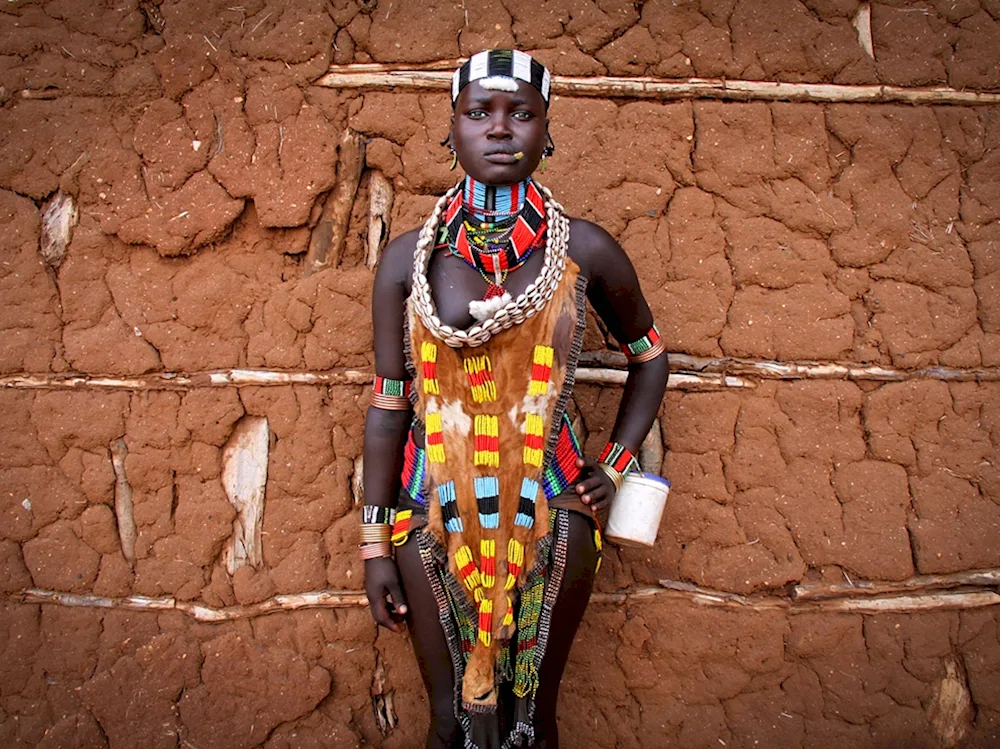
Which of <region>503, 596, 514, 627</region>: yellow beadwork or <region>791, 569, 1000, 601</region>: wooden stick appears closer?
<region>503, 596, 514, 627</region>: yellow beadwork

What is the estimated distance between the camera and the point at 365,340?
287 cm

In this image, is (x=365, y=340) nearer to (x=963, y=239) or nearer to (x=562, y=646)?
(x=562, y=646)

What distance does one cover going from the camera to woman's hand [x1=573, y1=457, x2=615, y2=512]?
91.6 inches

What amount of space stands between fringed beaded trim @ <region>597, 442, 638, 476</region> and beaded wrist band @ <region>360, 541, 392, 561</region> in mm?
690

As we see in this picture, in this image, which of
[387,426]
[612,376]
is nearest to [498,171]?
[387,426]

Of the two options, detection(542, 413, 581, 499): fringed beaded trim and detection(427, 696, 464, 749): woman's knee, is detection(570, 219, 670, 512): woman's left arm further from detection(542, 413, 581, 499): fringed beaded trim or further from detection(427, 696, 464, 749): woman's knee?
detection(427, 696, 464, 749): woman's knee

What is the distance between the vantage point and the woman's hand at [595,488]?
7.63 feet

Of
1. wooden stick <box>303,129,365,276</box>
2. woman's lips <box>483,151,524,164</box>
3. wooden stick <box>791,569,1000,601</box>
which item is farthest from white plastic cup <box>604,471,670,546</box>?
wooden stick <box>303,129,365,276</box>

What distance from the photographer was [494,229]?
2.20 meters

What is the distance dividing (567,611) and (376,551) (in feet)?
1.93

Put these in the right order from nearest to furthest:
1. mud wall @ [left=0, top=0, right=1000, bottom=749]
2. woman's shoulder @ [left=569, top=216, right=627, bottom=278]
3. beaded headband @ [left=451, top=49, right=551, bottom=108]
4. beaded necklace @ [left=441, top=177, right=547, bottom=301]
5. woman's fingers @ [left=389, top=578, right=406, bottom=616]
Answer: beaded headband @ [left=451, top=49, right=551, bottom=108], beaded necklace @ [left=441, top=177, right=547, bottom=301], woman's shoulder @ [left=569, top=216, right=627, bottom=278], woman's fingers @ [left=389, top=578, right=406, bottom=616], mud wall @ [left=0, top=0, right=1000, bottom=749]

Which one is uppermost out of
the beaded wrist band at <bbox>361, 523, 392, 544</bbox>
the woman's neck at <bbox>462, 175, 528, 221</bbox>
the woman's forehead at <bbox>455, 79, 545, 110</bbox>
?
the woman's forehead at <bbox>455, 79, 545, 110</bbox>

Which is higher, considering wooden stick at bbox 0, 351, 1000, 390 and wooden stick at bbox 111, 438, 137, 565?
wooden stick at bbox 0, 351, 1000, 390

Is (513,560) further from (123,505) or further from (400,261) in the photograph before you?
(123,505)
